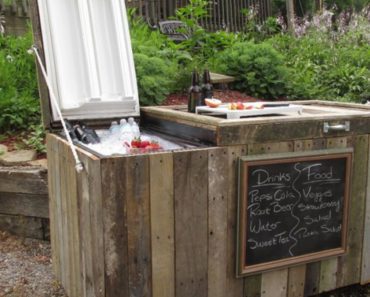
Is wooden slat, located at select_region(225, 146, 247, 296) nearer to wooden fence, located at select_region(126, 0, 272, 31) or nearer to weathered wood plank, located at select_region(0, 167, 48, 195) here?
weathered wood plank, located at select_region(0, 167, 48, 195)

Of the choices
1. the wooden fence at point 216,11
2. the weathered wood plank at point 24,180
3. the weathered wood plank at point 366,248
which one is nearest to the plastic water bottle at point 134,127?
the weathered wood plank at point 24,180

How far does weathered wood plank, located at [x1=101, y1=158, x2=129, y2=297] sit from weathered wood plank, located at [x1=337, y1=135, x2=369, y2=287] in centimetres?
132

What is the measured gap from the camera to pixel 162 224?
2.39m

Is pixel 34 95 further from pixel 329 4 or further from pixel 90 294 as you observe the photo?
pixel 329 4

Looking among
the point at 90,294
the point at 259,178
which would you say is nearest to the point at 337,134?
the point at 259,178

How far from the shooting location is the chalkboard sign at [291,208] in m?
2.56

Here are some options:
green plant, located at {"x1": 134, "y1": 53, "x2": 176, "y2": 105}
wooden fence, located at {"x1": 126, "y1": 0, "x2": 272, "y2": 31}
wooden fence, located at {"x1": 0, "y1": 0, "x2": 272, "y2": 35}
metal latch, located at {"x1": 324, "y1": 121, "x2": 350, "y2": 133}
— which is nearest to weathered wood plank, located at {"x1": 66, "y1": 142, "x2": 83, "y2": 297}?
metal latch, located at {"x1": 324, "y1": 121, "x2": 350, "y2": 133}

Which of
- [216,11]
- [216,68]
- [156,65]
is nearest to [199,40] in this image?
[216,68]

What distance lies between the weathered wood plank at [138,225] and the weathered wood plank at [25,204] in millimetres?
1723

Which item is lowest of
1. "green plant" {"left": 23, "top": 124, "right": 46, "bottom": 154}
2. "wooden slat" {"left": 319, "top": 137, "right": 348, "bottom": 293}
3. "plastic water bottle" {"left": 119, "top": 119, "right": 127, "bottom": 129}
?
"wooden slat" {"left": 319, "top": 137, "right": 348, "bottom": 293}

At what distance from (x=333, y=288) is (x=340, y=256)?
206 millimetres

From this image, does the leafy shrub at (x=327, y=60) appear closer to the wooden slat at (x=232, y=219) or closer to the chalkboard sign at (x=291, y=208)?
the chalkboard sign at (x=291, y=208)

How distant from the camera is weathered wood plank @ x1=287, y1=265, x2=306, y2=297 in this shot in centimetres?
278

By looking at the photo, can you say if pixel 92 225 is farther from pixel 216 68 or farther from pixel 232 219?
pixel 216 68
